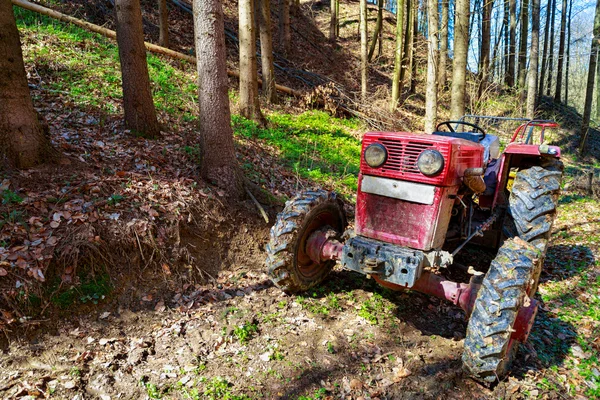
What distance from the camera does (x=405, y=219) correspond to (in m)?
3.49

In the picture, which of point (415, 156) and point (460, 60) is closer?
point (415, 156)

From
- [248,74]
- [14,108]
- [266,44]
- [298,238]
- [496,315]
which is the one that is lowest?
[496,315]

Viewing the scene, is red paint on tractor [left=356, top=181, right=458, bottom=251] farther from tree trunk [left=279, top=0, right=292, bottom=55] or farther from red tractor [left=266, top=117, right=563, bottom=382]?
tree trunk [left=279, top=0, right=292, bottom=55]

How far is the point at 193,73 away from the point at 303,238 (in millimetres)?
7489

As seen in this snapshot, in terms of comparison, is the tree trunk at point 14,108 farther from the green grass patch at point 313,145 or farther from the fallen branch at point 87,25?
the fallen branch at point 87,25

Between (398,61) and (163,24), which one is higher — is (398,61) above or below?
below

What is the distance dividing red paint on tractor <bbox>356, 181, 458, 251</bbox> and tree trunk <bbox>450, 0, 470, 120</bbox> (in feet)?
17.2

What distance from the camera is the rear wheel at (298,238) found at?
149 inches

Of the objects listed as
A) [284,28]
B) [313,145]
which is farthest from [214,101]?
[284,28]

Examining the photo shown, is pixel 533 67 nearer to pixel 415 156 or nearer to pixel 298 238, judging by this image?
pixel 415 156

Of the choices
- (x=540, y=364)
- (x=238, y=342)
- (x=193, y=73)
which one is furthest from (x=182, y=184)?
(x=193, y=73)

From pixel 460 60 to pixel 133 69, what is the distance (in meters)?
6.46

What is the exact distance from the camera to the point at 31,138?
417 centimetres

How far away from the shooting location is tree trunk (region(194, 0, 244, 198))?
489 centimetres
